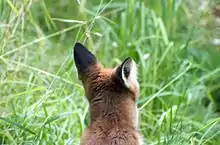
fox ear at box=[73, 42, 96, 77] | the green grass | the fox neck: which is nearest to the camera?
the fox neck

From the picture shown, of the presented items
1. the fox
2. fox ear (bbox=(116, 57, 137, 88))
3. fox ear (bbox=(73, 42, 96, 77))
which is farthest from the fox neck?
fox ear (bbox=(73, 42, 96, 77))

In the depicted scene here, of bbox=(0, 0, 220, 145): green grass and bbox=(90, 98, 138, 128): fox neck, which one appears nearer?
bbox=(90, 98, 138, 128): fox neck

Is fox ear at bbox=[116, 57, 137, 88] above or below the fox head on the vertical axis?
above

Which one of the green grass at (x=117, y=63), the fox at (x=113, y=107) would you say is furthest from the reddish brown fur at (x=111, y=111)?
the green grass at (x=117, y=63)

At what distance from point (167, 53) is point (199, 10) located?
3.15 ft

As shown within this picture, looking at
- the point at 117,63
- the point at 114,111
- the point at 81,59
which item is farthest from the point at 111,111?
the point at 117,63

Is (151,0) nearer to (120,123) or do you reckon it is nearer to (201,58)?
(201,58)

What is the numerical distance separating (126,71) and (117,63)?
2.34 meters

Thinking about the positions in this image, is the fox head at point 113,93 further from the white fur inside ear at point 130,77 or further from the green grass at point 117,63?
the green grass at point 117,63

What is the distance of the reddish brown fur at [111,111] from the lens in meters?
4.57

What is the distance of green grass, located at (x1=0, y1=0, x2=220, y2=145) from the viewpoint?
554cm

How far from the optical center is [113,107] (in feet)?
15.1

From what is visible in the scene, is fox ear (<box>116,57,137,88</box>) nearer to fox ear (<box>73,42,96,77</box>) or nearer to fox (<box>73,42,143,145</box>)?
fox (<box>73,42,143,145</box>)

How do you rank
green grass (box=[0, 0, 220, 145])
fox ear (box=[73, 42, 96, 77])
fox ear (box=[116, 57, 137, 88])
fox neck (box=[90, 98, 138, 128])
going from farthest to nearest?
green grass (box=[0, 0, 220, 145]), fox ear (box=[73, 42, 96, 77]), fox neck (box=[90, 98, 138, 128]), fox ear (box=[116, 57, 137, 88])
